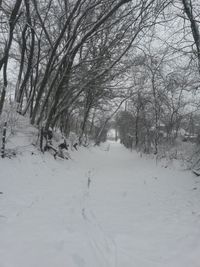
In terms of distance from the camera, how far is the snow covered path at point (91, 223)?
3.06 meters

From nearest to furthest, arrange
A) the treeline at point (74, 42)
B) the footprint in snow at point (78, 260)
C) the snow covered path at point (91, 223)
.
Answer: the footprint in snow at point (78, 260) → the snow covered path at point (91, 223) → the treeline at point (74, 42)

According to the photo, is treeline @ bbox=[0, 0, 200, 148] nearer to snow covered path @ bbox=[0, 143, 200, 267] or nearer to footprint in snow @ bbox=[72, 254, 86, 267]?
snow covered path @ bbox=[0, 143, 200, 267]

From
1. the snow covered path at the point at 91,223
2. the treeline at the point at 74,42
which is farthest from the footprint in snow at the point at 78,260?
the treeline at the point at 74,42

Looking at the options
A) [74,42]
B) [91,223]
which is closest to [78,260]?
[91,223]

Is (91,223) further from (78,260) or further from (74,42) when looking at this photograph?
(74,42)

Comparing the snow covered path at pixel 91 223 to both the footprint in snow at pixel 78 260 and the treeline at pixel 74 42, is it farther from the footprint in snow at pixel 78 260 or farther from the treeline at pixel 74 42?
the treeline at pixel 74 42

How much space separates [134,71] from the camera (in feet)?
51.6

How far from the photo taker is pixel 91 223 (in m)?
4.25

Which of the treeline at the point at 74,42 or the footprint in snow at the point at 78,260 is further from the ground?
the treeline at the point at 74,42

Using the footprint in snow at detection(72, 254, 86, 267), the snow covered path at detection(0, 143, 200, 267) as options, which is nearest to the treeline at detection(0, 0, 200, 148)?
the snow covered path at detection(0, 143, 200, 267)

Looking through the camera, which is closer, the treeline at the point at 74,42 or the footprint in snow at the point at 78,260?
the footprint in snow at the point at 78,260

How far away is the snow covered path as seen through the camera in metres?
3.06

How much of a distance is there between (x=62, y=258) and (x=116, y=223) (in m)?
1.65

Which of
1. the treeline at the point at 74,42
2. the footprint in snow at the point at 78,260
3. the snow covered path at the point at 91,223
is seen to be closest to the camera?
the footprint in snow at the point at 78,260
